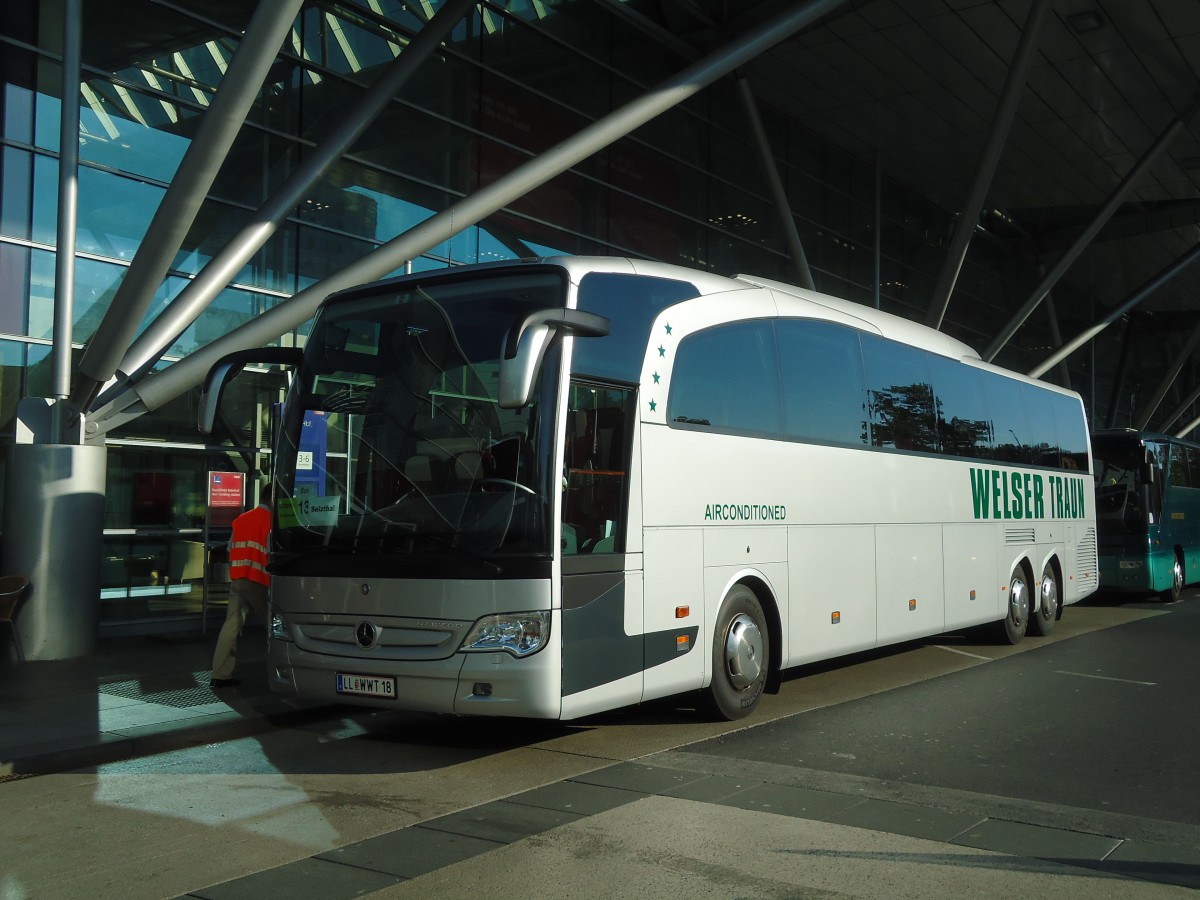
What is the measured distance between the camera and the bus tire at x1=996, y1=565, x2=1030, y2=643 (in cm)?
1411

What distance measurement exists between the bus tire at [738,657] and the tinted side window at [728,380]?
4.37 ft

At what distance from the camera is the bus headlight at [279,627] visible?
26.7 feet

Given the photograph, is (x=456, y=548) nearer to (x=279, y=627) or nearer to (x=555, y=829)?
(x=279, y=627)

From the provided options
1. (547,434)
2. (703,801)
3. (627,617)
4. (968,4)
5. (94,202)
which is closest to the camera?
(703,801)

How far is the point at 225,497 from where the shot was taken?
15.0 m

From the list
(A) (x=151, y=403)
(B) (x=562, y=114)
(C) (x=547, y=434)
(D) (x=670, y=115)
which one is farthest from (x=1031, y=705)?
(D) (x=670, y=115)

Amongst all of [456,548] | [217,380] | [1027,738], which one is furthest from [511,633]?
[1027,738]

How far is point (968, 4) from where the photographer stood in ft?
69.1

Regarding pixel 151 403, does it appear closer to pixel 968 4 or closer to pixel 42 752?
pixel 42 752

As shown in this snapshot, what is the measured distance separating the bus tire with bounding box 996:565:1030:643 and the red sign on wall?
374 inches

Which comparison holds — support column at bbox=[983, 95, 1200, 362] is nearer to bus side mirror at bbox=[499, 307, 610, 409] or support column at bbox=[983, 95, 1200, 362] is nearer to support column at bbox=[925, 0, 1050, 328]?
support column at bbox=[925, 0, 1050, 328]

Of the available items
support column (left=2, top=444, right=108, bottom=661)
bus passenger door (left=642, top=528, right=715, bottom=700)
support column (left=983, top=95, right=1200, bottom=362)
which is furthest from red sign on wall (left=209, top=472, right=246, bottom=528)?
support column (left=983, top=95, right=1200, bottom=362)

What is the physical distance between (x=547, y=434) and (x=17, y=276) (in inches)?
377

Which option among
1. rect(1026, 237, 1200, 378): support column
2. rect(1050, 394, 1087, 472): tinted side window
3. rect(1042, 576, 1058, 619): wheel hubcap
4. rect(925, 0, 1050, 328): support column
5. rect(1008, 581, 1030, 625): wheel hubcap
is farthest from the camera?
rect(1026, 237, 1200, 378): support column
